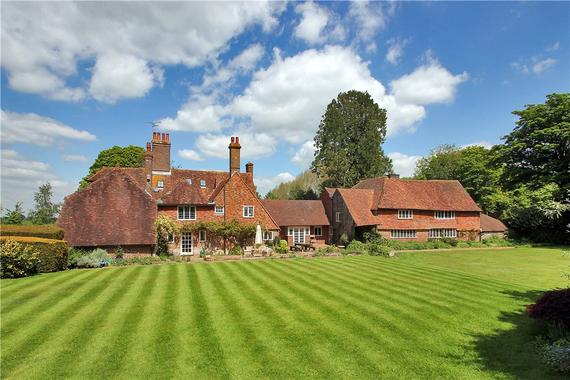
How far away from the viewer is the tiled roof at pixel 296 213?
40.3 meters

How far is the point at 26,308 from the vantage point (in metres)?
13.1

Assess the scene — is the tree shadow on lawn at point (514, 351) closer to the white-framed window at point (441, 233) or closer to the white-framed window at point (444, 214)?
the white-framed window at point (441, 233)

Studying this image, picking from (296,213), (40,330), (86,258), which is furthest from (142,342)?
(296,213)

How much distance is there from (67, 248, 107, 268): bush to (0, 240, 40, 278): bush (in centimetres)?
270

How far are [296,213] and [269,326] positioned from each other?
101ft

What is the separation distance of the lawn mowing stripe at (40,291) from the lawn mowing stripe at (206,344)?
650 cm

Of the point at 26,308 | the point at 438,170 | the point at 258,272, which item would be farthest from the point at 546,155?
the point at 438,170

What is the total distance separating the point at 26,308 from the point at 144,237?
1480cm

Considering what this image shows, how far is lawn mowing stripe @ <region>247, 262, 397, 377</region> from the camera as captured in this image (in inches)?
351

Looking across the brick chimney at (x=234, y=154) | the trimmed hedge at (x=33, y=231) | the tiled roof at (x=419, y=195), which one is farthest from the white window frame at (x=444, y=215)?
the trimmed hedge at (x=33, y=231)

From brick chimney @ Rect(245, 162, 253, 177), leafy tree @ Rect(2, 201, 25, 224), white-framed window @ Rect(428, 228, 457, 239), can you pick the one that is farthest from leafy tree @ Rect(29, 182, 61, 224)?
white-framed window @ Rect(428, 228, 457, 239)

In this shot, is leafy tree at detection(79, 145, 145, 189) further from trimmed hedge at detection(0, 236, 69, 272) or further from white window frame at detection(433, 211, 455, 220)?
white window frame at detection(433, 211, 455, 220)

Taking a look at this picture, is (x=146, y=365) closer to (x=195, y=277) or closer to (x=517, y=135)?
(x=195, y=277)

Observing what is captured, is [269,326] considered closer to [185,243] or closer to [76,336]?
[76,336]
